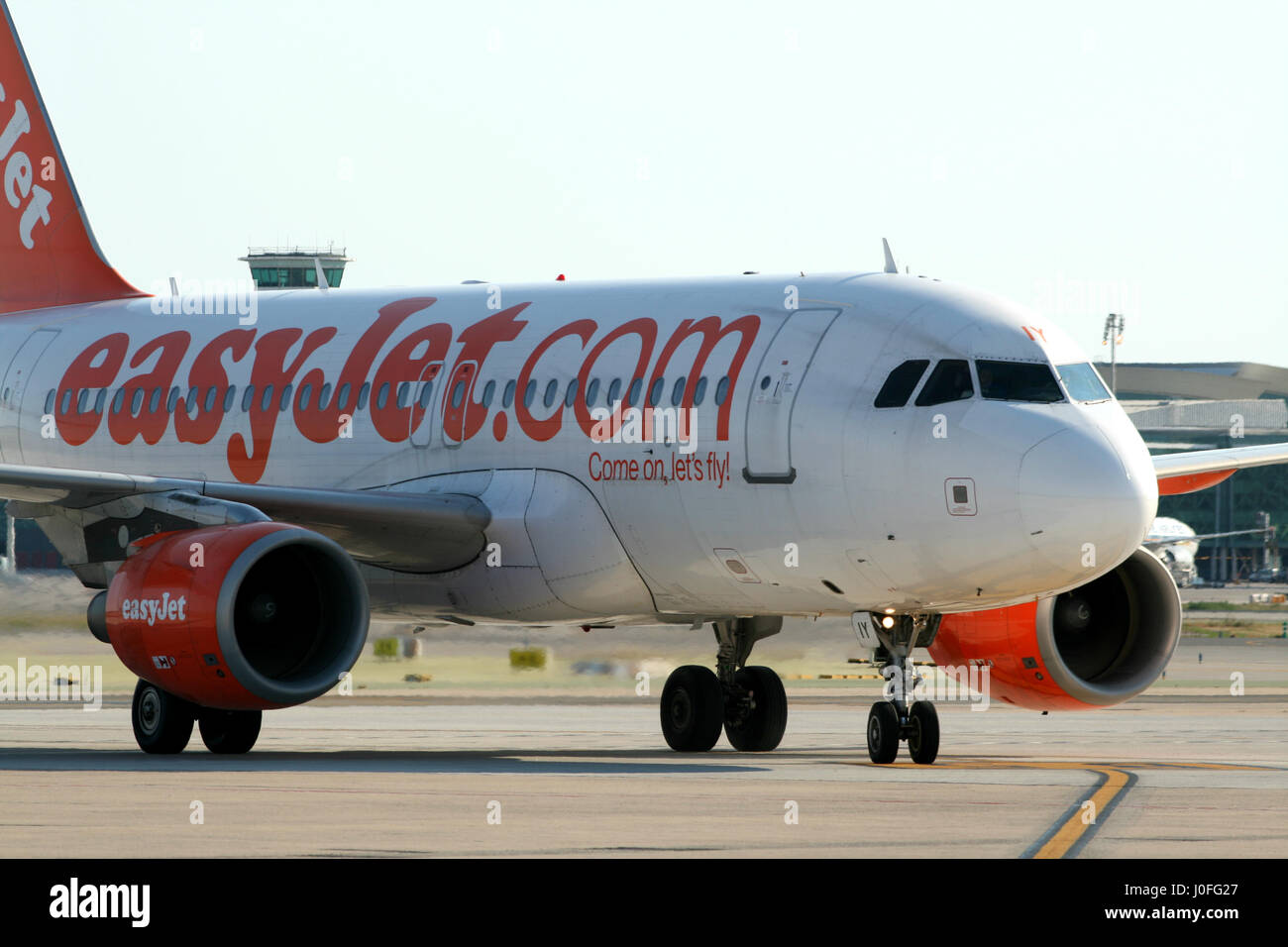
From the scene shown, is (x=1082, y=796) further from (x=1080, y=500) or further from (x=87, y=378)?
(x=87, y=378)

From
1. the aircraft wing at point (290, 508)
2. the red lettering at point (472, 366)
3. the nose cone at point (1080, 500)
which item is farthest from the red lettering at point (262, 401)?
the nose cone at point (1080, 500)

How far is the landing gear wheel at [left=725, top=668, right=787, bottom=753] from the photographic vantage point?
22.7m

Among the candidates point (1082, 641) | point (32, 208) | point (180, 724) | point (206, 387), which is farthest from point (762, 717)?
point (32, 208)

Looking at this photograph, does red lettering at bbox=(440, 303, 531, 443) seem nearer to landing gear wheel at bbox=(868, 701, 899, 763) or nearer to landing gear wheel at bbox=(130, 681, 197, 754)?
landing gear wheel at bbox=(130, 681, 197, 754)

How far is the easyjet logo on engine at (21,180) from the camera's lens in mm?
29250

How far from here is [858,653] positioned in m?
33.8

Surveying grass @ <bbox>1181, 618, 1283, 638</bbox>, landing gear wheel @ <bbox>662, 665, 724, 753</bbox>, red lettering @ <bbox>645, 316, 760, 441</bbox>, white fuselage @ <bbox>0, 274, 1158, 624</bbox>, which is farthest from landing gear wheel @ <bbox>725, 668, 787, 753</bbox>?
grass @ <bbox>1181, 618, 1283, 638</bbox>

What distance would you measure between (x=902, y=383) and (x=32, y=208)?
1470 cm

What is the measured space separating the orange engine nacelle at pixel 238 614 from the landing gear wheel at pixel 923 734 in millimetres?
4772

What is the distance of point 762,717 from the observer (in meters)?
22.7
